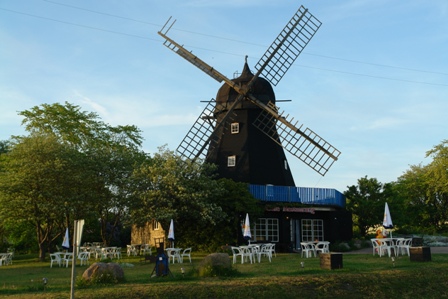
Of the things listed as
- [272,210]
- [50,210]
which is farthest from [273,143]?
[50,210]

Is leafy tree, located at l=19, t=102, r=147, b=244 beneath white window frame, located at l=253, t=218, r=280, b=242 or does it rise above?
above

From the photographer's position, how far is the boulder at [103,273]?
13.3m

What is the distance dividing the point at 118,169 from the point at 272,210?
879 centimetres

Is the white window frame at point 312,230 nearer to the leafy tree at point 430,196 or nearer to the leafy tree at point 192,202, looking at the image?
the leafy tree at point 192,202

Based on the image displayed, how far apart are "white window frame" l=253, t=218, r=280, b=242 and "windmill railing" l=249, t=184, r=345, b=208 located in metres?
1.38

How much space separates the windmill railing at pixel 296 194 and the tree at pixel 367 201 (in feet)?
10.9

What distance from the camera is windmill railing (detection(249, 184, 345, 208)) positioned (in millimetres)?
28047

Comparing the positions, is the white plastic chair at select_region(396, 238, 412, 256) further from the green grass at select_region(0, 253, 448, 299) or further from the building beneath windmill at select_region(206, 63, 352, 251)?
the building beneath windmill at select_region(206, 63, 352, 251)

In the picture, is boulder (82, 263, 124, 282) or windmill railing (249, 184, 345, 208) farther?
windmill railing (249, 184, 345, 208)

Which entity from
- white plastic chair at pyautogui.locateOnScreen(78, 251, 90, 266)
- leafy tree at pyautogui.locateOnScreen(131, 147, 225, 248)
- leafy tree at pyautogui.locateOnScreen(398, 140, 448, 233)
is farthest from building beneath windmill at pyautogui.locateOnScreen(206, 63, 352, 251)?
leafy tree at pyautogui.locateOnScreen(398, 140, 448, 233)

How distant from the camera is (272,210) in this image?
91.6ft

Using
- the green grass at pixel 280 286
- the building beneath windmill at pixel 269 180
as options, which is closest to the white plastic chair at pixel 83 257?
the green grass at pixel 280 286

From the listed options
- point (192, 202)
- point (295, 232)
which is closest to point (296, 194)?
point (295, 232)

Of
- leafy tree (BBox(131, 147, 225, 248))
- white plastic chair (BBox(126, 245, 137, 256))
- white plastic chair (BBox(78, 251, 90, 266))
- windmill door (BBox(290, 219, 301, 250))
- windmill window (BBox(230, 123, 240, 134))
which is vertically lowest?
white plastic chair (BBox(78, 251, 90, 266))
